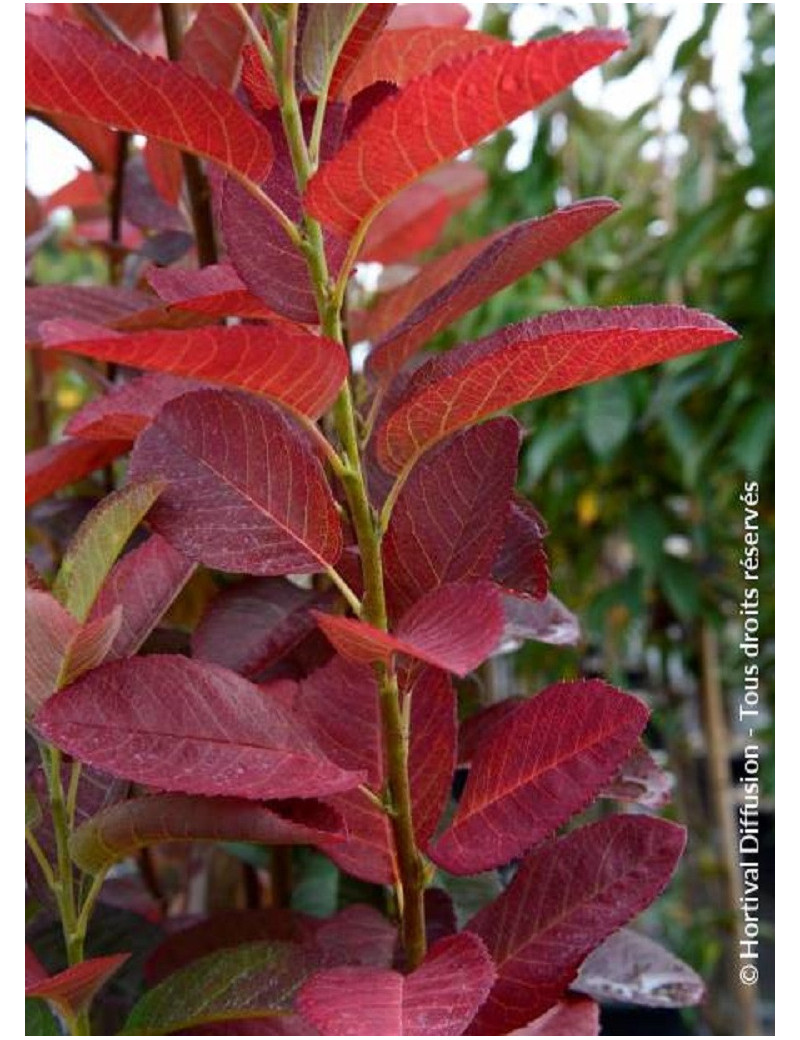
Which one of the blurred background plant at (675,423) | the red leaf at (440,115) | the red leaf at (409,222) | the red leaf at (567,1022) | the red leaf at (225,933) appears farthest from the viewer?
the blurred background plant at (675,423)

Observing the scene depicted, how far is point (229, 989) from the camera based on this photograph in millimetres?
441

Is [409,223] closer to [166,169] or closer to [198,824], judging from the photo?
[166,169]

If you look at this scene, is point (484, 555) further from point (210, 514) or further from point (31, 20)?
point (31, 20)

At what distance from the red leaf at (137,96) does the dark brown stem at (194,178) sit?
21cm

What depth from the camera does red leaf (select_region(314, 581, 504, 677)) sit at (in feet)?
1.15

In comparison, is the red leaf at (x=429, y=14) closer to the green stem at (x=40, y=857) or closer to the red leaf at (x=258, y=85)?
the red leaf at (x=258, y=85)

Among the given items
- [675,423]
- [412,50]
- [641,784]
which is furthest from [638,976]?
[675,423]

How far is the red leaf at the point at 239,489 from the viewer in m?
0.41

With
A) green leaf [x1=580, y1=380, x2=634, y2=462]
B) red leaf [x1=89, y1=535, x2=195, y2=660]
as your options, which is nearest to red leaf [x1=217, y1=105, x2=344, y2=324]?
red leaf [x1=89, y1=535, x2=195, y2=660]

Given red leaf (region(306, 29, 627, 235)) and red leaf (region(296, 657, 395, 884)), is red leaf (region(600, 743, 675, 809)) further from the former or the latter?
red leaf (region(306, 29, 627, 235))

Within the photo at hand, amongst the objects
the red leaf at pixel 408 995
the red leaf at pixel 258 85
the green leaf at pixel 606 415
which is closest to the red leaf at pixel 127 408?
the red leaf at pixel 258 85

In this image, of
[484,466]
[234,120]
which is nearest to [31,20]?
[234,120]

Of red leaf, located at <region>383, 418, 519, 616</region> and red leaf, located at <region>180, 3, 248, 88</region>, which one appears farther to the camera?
red leaf, located at <region>180, 3, 248, 88</region>

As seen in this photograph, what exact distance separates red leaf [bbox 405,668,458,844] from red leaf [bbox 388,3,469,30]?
39 cm
